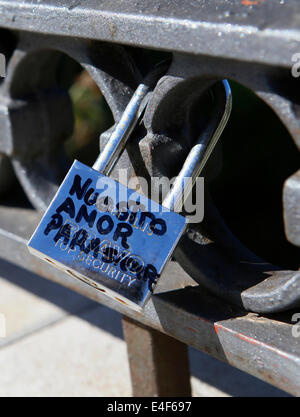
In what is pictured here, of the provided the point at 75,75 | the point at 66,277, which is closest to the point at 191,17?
the point at 66,277

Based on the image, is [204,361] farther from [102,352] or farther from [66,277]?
[66,277]

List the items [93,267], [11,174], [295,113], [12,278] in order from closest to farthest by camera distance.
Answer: [295,113], [93,267], [11,174], [12,278]

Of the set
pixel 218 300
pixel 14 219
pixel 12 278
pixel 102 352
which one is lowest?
pixel 12 278

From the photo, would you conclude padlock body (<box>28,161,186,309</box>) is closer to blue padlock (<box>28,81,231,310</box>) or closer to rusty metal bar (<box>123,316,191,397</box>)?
blue padlock (<box>28,81,231,310</box>)

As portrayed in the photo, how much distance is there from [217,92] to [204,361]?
83cm

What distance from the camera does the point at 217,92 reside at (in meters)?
0.98

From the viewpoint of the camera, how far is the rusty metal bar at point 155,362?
121 cm

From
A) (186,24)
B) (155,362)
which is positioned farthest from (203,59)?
(155,362)

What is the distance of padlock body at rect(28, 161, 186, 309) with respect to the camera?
2.83 ft

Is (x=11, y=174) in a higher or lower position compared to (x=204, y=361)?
higher

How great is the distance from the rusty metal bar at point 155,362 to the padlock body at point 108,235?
13.2 inches

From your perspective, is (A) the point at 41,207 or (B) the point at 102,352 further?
(B) the point at 102,352

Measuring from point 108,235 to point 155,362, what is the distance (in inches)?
16.6

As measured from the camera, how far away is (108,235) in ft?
2.91
